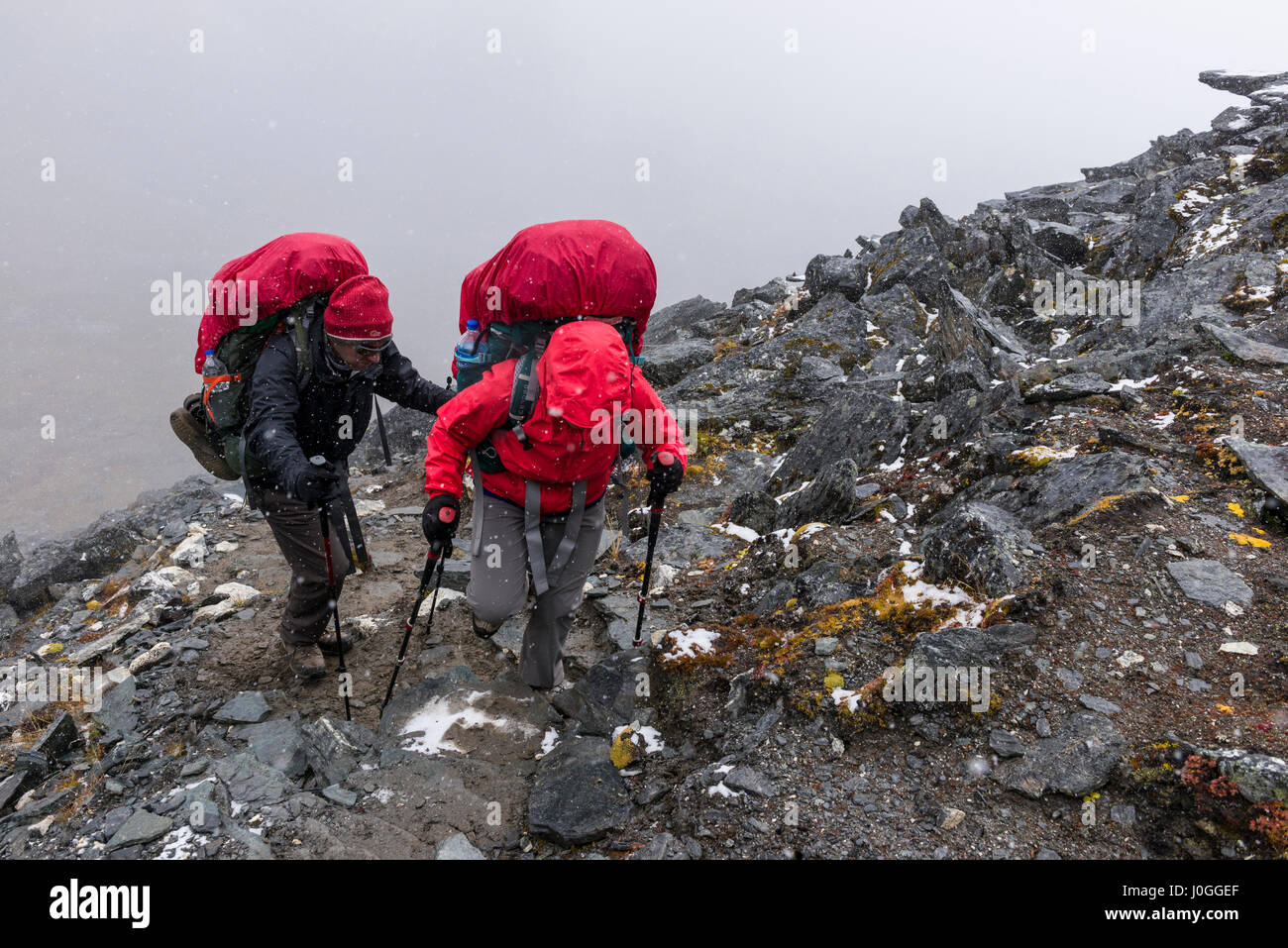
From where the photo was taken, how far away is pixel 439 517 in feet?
17.9

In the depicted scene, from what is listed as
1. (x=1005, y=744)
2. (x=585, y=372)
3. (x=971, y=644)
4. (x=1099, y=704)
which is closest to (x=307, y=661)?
(x=585, y=372)

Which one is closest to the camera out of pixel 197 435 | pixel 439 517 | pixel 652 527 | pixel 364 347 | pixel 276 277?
pixel 439 517

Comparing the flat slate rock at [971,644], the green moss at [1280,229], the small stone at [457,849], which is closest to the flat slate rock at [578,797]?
the small stone at [457,849]

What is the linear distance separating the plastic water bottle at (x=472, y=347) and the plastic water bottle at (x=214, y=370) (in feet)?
7.68

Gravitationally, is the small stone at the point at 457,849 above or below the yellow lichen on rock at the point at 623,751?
below

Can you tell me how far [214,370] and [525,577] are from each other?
345 cm

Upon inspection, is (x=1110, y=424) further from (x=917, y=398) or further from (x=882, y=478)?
(x=917, y=398)

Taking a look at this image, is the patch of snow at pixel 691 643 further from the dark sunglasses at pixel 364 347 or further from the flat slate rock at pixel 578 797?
the dark sunglasses at pixel 364 347

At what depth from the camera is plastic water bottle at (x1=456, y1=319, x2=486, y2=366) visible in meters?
5.63

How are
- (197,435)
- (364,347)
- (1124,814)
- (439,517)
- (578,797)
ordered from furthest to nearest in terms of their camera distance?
1. (197,435)
2. (364,347)
3. (439,517)
4. (578,797)
5. (1124,814)

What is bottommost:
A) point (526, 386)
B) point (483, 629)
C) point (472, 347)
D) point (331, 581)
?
point (483, 629)

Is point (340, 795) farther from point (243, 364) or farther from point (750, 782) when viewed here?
point (243, 364)

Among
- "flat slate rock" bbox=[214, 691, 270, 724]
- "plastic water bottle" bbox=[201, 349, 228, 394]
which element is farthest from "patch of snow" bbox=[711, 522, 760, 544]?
"plastic water bottle" bbox=[201, 349, 228, 394]

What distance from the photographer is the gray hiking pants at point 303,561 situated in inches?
267
